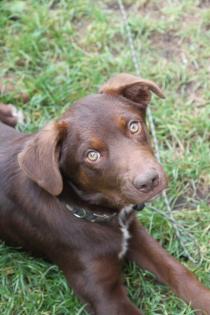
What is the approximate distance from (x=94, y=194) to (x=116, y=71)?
176 cm

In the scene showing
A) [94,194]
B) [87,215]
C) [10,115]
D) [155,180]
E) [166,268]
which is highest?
[155,180]

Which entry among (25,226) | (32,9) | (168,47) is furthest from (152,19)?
(25,226)

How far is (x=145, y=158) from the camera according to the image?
334 centimetres

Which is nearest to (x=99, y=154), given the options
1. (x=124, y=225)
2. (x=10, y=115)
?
(x=124, y=225)

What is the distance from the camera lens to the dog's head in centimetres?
334

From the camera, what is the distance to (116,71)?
5.17 m

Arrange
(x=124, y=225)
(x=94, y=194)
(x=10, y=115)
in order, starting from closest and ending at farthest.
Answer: (x=94, y=194), (x=124, y=225), (x=10, y=115)

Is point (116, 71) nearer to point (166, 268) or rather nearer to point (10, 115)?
point (10, 115)

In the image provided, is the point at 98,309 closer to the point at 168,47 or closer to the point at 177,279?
the point at 177,279

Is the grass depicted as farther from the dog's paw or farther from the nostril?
the nostril

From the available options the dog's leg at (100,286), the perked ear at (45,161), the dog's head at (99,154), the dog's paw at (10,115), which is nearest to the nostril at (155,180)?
the dog's head at (99,154)

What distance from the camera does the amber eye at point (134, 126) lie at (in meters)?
3.43

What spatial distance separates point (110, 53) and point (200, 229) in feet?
5.38

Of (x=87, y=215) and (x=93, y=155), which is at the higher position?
(x=93, y=155)
